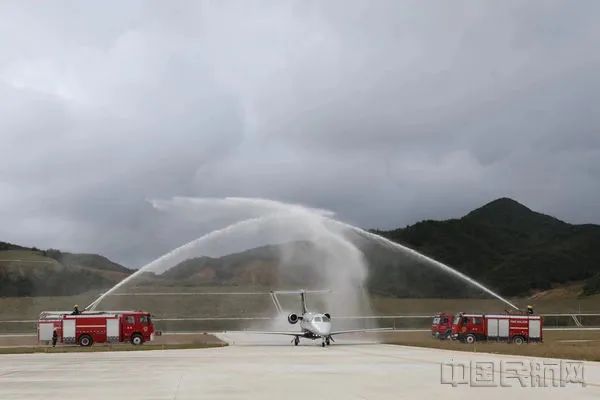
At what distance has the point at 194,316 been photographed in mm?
132500

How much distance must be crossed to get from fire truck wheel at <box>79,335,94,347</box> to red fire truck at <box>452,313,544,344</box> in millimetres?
34122

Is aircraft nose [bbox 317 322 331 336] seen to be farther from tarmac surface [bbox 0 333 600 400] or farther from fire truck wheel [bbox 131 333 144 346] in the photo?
tarmac surface [bbox 0 333 600 400]

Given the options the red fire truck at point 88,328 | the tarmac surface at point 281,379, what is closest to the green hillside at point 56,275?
the red fire truck at point 88,328

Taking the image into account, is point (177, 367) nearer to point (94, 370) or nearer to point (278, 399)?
point (94, 370)

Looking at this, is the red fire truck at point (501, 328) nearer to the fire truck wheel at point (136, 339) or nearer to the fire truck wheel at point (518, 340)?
the fire truck wheel at point (518, 340)

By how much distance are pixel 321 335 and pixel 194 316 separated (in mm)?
70522

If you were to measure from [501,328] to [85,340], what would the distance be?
127ft

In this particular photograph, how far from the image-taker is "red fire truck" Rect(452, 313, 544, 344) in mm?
70250

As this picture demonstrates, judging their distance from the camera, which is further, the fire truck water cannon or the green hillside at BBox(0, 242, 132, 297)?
the green hillside at BBox(0, 242, 132, 297)

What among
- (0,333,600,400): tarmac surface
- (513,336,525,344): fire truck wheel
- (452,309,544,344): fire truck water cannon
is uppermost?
(0,333,600,400): tarmac surface

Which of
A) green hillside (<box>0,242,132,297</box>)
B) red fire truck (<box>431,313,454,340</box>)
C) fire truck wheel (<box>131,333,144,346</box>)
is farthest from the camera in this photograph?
green hillside (<box>0,242,132,297</box>)

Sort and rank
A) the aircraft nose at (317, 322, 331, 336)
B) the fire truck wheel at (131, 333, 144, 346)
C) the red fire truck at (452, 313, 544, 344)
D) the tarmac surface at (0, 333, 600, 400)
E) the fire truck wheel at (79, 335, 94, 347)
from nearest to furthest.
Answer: the tarmac surface at (0, 333, 600, 400), the aircraft nose at (317, 322, 331, 336), the fire truck wheel at (79, 335, 94, 347), the fire truck wheel at (131, 333, 144, 346), the red fire truck at (452, 313, 544, 344)

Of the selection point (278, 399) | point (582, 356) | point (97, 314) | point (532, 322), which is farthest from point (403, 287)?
point (278, 399)

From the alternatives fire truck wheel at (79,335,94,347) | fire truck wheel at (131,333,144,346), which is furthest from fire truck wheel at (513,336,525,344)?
fire truck wheel at (79,335,94,347)
